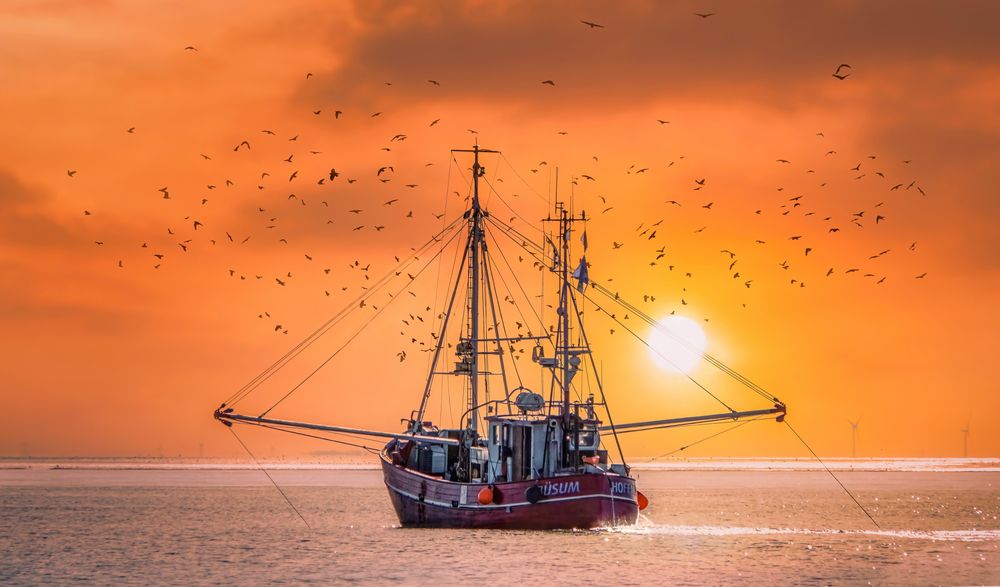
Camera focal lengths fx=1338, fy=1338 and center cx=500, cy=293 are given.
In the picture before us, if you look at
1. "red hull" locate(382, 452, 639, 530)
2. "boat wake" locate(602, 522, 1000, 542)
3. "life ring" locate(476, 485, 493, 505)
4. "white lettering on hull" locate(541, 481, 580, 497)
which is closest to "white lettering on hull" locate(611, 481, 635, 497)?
"red hull" locate(382, 452, 639, 530)

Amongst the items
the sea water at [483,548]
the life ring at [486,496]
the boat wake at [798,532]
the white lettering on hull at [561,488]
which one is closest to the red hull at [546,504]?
the white lettering on hull at [561,488]

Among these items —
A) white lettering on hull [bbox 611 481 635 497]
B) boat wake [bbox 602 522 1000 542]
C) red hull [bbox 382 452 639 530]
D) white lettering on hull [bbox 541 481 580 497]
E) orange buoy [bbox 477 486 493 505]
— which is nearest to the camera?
white lettering on hull [bbox 541 481 580 497]

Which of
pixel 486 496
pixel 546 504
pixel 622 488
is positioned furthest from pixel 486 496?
pixel 622 488

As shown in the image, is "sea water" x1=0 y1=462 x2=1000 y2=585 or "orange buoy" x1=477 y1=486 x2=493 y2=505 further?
"orange buoy" x1=477 y1=486 x2=493 y2=505

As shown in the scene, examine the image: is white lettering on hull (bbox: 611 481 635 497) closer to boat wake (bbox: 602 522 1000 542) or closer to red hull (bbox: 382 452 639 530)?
red hull (bbox: 382 452 639 530)

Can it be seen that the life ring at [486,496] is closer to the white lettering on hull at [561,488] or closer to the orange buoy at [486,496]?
the orange buoy at [486,496]

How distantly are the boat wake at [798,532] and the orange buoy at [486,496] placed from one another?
7.08 metres

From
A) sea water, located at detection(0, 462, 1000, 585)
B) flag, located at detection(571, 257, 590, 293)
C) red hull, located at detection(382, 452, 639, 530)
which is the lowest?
sea water, located at detection(0, 462, 1000, 585)

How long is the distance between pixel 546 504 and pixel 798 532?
68.9ft

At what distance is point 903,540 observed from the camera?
76062 mm

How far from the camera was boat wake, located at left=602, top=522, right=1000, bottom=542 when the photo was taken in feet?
254

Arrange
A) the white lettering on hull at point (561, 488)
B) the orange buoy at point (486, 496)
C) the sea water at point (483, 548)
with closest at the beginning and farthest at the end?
the sea water at point (483, 548)
the white lettering on hull at point (561, 488)
the orange buoy at point (486, 496)

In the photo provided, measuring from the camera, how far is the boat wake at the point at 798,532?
7756 centimetres

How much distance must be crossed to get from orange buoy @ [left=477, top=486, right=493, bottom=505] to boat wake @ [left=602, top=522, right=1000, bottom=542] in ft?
23.2
